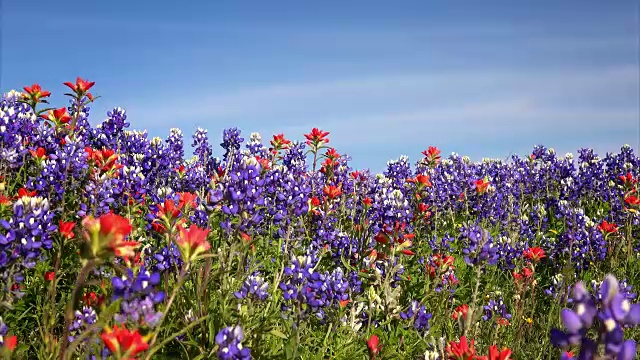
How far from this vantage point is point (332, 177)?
7.94 meters

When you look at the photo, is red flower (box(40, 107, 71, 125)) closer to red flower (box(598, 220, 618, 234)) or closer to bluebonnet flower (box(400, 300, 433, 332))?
bluebonnet flower (box(400, 300, 433, 332))

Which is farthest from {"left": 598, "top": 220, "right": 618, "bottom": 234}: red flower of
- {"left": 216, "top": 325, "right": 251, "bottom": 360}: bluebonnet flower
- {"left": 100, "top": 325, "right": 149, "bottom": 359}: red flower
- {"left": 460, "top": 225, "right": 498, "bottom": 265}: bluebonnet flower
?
{"left": 100, "top": 325, "right": 149, "bottom": 359}: red flower

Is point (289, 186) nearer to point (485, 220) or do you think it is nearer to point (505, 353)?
point (505, 353)

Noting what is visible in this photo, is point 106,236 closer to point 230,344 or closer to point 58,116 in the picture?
point 230,344

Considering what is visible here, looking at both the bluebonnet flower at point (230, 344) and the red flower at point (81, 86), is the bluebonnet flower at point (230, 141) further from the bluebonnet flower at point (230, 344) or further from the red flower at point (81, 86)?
the bluebonnet flower at point (230, 344)

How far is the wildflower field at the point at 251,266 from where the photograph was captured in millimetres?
2225

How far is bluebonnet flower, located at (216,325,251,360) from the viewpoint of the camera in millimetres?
2424

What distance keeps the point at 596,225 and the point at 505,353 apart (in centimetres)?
531

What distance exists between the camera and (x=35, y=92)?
631 centimetres

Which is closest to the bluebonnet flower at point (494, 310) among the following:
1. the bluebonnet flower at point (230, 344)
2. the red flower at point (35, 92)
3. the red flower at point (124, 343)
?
the bluebonnet flower at point (230, 344)

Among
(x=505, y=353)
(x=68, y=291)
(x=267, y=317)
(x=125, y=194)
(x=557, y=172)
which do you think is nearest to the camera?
(x=505, y=353)

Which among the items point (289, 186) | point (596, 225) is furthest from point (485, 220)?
point (289, 186)

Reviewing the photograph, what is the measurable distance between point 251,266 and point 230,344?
51.8 inches

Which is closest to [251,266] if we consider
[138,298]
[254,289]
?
[254,289]
